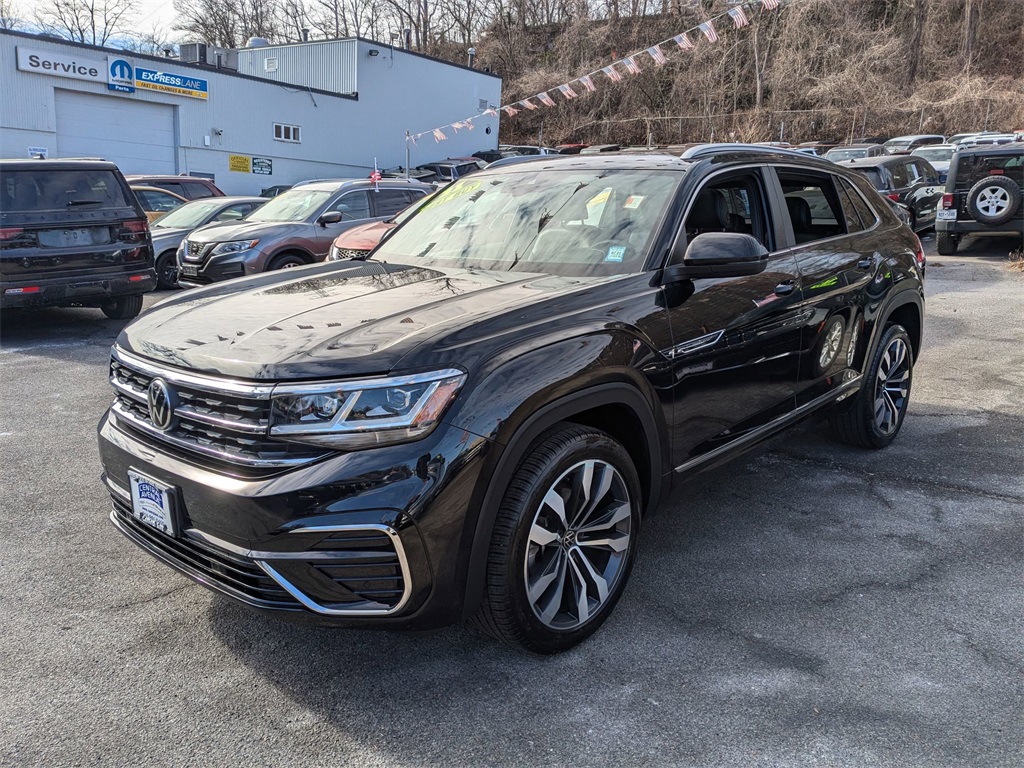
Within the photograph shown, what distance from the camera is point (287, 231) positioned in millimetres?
10531

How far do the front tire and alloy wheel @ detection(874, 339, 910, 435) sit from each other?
258cm

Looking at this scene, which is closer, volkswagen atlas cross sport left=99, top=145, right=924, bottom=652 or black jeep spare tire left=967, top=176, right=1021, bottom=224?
volkswagen atlas cross sport left=99, top=145, right=924, bottom=652

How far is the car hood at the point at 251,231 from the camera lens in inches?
407

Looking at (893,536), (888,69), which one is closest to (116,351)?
(893,536)

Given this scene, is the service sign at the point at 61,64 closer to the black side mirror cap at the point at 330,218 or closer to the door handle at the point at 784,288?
the black side mirror cap at the point at 330,218

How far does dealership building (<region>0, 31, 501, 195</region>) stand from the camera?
2105 cm

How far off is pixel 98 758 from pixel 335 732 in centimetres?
68

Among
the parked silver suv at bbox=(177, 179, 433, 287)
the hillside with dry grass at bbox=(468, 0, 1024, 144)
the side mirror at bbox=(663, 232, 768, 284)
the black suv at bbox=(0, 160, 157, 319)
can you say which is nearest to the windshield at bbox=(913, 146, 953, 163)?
the hillside with dry grass at bbox=(468, 0, 1024, 144)

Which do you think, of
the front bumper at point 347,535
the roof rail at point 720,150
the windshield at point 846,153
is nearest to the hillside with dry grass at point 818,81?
the windshield at point 846,153

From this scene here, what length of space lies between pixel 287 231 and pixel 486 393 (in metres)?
8.69

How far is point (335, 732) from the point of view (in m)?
2.54

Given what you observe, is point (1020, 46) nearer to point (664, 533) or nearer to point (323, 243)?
point (323, 243)

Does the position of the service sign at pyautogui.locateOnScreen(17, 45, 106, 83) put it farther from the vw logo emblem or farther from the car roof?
the vw logo emblem

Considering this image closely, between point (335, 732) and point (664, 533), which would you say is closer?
point (335, 732)
